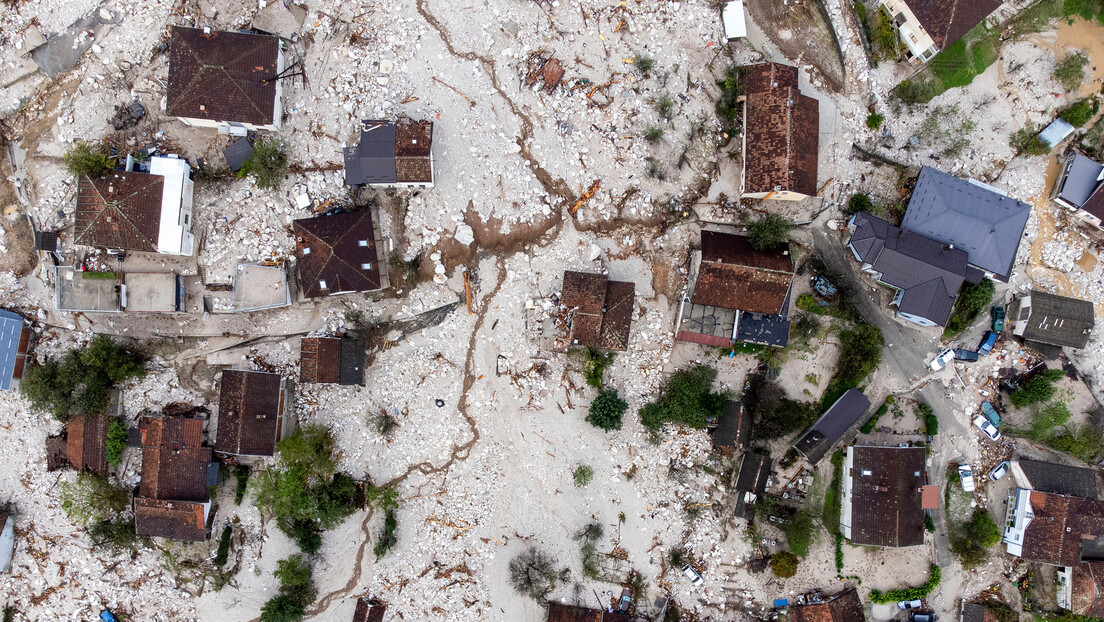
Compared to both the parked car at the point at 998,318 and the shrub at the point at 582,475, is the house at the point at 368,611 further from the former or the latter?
the parked car at the point at 998,318

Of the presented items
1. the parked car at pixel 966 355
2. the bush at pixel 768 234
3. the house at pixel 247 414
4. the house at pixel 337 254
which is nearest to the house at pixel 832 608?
the parked car at pixel 966 355

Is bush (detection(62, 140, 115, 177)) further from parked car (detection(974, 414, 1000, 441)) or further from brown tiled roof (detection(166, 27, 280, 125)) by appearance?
parked car (detection(974, 414, 1000, 441))

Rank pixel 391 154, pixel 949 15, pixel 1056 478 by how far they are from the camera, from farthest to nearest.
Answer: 1. pixel 1056 478
2. pixel 949 15
3. pixel 391 154

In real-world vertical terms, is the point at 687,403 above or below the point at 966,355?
below

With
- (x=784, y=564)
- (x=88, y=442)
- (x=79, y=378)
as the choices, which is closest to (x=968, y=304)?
(x=784, y=564)

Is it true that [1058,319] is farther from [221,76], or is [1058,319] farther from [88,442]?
[88,442]

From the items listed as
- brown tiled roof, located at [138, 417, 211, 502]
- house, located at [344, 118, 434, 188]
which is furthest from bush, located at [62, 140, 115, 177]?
brown tiled roof, located at [138, 417, 211, 502]
